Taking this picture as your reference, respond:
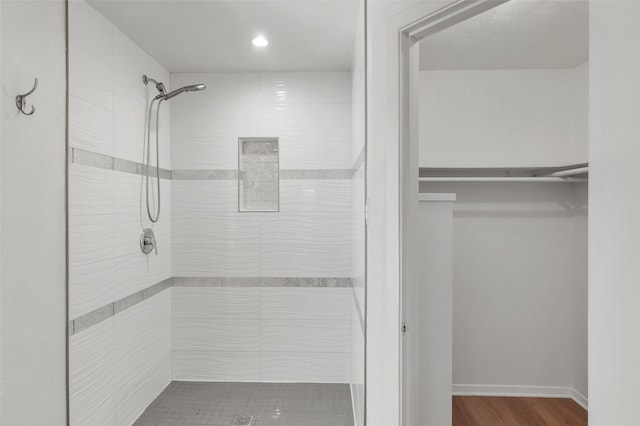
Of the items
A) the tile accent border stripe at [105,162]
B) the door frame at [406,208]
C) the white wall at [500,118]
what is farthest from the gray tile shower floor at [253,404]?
the white wall at [500,118]

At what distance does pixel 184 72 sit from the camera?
321cm

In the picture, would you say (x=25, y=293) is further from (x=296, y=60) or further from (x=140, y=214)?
(x=296, y=60)

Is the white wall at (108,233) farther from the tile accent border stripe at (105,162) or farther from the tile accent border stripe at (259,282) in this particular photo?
→ the tile accent border stripe at (259,282)

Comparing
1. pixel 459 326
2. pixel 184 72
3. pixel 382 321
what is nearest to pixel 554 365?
pixel 459 326

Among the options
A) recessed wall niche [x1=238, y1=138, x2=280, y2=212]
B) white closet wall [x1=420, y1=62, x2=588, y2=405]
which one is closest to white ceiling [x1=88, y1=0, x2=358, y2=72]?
recessed wall niche [x1=238, y1=138, x2=280, y2=212]

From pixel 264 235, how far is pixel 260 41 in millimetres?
1427

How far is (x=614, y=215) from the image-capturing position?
707 millimetres

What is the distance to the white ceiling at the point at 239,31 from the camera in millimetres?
2133

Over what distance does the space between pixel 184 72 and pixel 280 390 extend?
258cm

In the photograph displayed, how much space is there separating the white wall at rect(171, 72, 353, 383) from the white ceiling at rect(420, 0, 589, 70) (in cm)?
80

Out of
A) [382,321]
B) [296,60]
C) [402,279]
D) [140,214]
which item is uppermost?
[296,60]

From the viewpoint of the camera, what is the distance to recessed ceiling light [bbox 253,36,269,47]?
2533 millimetres

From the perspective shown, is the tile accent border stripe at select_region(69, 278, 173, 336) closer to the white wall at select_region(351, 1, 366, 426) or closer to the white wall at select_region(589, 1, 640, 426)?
the white wall at select_region(351, 1, 366, 426)

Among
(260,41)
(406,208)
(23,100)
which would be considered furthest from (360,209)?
(23,100)
